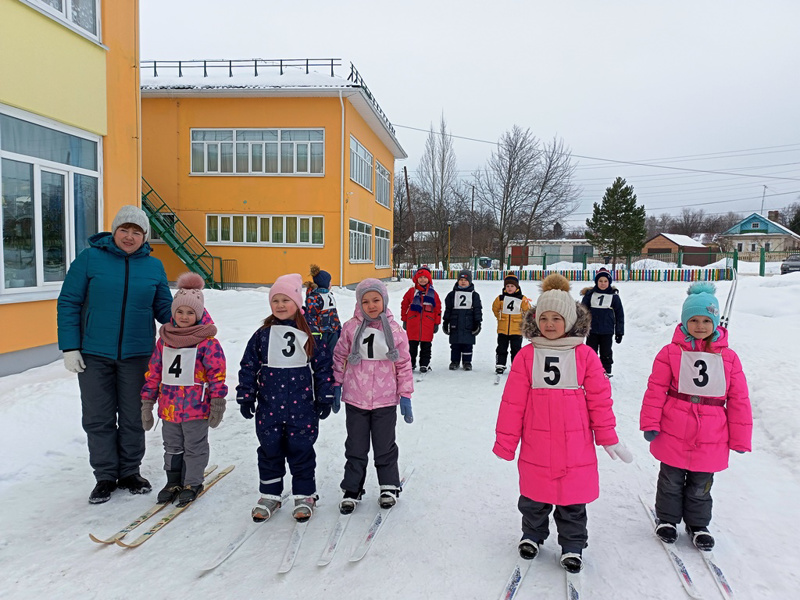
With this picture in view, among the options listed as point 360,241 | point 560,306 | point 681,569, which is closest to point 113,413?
point 560,306

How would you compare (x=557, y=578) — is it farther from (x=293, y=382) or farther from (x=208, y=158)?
(x=208, y=158)

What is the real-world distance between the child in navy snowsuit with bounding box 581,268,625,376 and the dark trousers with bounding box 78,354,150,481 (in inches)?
251

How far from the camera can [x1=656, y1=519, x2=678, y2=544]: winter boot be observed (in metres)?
3.31

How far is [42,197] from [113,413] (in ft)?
16.9

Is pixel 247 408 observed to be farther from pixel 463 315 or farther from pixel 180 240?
Answer: pixel 180 240

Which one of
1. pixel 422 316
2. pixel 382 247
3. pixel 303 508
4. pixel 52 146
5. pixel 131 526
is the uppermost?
pixel 52 146

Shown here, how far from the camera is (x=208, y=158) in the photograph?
69.0ft

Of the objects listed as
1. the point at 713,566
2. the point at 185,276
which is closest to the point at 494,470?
the point at 713,566

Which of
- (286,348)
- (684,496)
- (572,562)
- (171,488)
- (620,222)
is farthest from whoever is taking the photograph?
(620,222)

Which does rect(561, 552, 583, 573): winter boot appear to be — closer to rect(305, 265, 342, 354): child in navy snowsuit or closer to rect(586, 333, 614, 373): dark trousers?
rect(305, 265, 342, 354): child in navy snowsuit

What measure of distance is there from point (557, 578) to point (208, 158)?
21.2 metres

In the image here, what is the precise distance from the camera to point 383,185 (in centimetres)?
2939

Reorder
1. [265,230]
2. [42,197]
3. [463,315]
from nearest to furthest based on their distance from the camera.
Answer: [42,197] → [463,315] → [265,230]

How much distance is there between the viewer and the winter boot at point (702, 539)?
3.21 m
